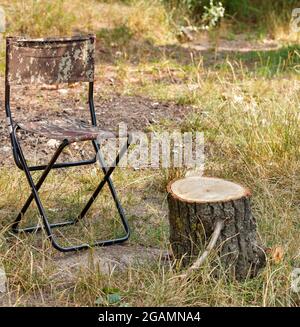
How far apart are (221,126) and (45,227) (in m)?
2.13

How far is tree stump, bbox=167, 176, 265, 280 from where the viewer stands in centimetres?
412

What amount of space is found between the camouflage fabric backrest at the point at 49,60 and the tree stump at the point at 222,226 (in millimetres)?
1038

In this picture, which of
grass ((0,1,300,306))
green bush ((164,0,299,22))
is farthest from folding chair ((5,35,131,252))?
green bush ((164,0,299,22))

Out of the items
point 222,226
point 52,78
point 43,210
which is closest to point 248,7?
point 52,78

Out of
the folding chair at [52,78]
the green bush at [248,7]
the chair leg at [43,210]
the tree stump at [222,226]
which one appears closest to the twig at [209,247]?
the tree stump at [222,226]

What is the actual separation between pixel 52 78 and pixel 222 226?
139cm

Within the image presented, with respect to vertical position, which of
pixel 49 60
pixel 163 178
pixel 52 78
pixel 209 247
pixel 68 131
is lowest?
pixel 163 178

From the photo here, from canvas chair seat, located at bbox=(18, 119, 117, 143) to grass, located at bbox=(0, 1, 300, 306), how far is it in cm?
50

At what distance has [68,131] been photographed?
4582 millimetres

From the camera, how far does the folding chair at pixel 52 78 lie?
176 inches

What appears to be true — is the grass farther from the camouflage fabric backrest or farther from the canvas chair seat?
the camouflage fabric backrest

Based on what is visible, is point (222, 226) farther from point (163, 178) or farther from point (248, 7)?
point (248, 7)

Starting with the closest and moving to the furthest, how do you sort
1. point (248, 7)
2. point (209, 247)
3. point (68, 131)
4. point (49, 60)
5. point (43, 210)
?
point (209, 247) < point (43, 210) < point (68, 131) < point (49, 60) < point (248, 7)

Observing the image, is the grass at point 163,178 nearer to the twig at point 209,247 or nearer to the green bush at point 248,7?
the twig at point 209,247
